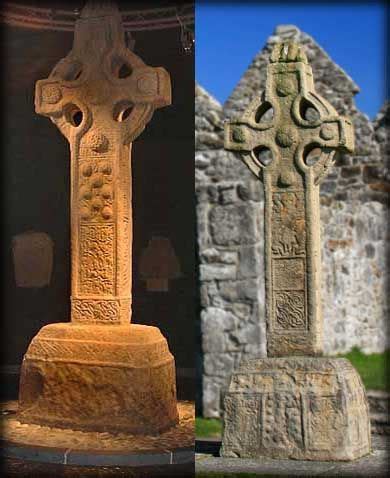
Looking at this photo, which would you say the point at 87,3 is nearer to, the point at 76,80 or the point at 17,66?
the point at 76,80

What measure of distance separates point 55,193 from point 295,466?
9.26 feet

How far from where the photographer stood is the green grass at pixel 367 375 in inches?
274

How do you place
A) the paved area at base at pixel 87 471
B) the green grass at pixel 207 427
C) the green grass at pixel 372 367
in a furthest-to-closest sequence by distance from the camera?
1. the green grass at pixel 372 367
2. the green grass at pixel 207 427
3. the paved area at base at pixel 87 471

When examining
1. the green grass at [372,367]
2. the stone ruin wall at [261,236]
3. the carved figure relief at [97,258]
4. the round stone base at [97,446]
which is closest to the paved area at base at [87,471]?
the round stone base at [97,446]

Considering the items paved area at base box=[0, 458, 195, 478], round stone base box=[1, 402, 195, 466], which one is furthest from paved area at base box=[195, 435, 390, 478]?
paved area at base box=[0, 458, 195, 478]

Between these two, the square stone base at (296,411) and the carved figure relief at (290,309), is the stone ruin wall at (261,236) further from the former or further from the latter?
the square stone base at (296,411)

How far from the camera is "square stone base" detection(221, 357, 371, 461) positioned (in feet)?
15.6

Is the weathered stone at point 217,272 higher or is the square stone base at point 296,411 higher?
the weathered stone at point 217,272

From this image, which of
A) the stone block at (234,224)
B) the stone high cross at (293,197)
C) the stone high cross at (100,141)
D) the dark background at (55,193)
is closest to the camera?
the stone high cross at (100,141)

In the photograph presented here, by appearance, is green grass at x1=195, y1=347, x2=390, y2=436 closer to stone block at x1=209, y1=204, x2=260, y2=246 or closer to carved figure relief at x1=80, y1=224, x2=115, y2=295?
stone block at x1=209, y1=204, x2=260, y2=246

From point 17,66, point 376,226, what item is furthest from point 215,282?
point 17,66

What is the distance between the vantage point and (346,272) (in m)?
8.23

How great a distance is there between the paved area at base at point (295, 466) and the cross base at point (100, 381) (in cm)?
38

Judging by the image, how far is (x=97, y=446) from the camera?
423 cm
